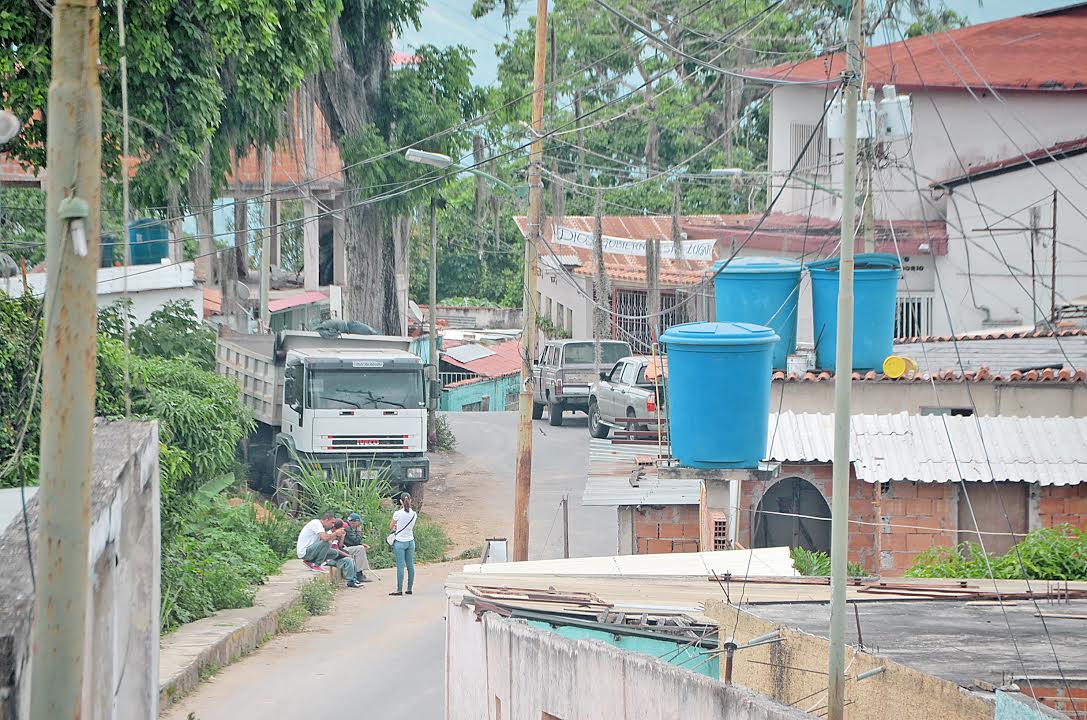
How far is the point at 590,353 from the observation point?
31.5 m

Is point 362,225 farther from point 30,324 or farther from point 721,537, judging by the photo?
point 30,324

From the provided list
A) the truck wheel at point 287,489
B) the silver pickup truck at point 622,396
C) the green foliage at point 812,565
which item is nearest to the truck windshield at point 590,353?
the silver pickup truck at point 622,396

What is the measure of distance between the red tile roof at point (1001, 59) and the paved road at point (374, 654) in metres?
12.7

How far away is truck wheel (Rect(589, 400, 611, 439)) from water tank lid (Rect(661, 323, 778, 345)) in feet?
60.4

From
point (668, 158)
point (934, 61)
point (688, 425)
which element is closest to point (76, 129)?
A: point (688, 425)

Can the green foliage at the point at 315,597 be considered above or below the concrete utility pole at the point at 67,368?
below

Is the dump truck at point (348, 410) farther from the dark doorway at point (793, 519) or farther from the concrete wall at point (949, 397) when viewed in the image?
the concrete wall at point (949, 397)

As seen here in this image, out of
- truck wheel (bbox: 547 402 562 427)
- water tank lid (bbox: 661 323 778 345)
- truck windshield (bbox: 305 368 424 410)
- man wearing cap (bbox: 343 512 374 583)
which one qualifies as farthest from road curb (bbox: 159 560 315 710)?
truck wheel (bbox: 547 402 562 427)

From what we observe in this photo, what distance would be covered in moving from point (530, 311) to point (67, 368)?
13.4 meters

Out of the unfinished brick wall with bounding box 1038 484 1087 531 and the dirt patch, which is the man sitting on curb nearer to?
the dirt patch

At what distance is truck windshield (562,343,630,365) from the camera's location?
103 ft

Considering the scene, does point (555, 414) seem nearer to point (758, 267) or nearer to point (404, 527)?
point (404, 527)

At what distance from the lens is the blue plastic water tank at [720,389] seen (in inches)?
372

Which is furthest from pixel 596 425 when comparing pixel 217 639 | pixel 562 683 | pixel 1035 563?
pixel 562 683
